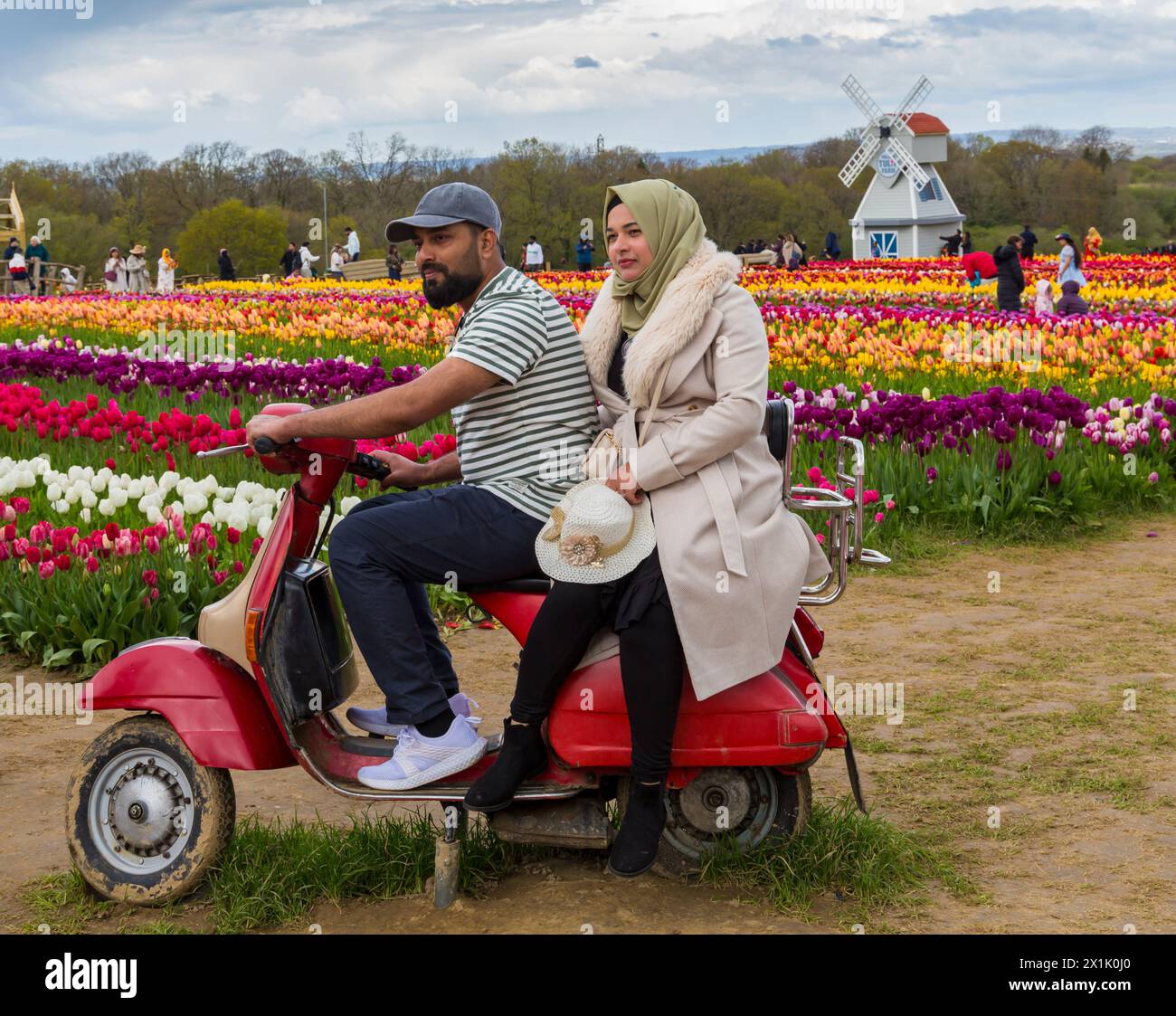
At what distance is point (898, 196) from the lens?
57.6 m

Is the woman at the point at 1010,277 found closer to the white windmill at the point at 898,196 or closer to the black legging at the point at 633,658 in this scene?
the black legging at the point at 633,658

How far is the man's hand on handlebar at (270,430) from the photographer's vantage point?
3.53m

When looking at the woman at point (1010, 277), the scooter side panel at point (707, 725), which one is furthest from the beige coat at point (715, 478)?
→ the woman at point (1010, 277)

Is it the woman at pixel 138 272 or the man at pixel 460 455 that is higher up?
the woman at pixel 138 272

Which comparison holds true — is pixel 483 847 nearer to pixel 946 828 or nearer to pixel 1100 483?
pixel 946 828

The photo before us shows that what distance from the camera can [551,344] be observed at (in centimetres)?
370

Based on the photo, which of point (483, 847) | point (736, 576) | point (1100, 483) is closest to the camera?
point (736, 576)

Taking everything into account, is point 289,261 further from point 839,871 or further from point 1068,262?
point 839,871

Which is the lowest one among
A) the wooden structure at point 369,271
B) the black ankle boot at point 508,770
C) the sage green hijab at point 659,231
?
the black ankle boot at point 508,770

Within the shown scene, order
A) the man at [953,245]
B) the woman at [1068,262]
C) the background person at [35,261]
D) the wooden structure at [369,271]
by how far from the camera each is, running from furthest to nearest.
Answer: the man at [953,245] < the wooden structure at [369,271] < the background person at [35,261] < the woman at [1068,262]

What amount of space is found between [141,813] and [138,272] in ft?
114

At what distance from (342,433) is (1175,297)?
21114 millimetres

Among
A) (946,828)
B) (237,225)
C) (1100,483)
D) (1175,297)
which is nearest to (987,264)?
(1175,297)

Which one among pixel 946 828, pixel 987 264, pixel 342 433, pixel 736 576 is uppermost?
pixel 987 264
